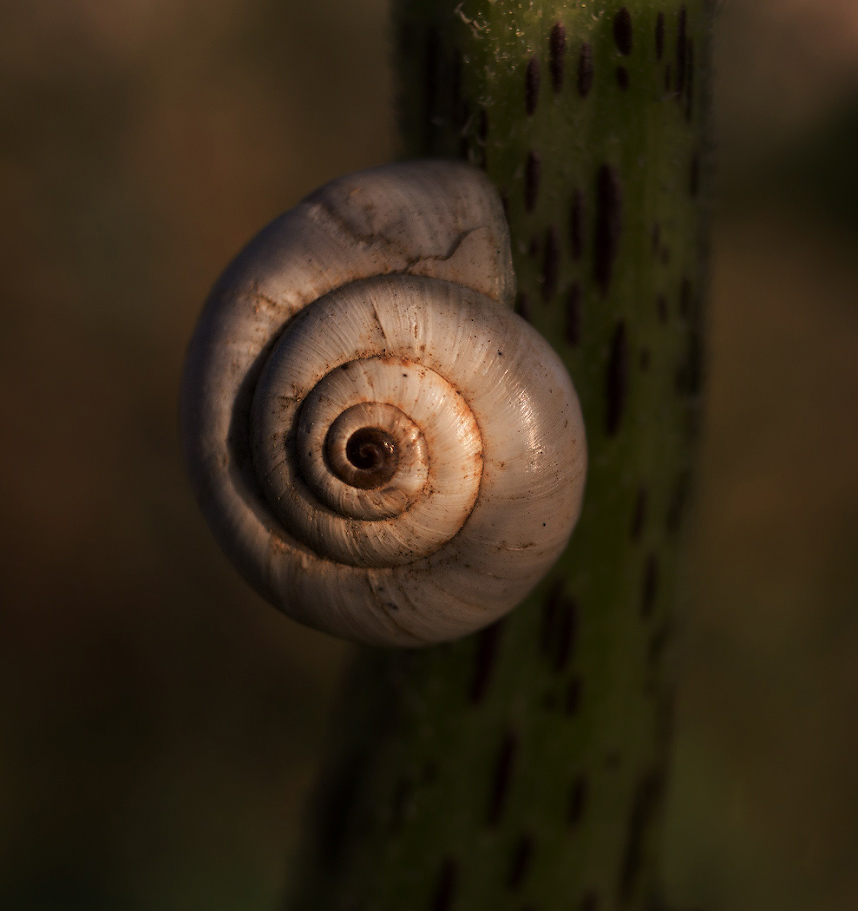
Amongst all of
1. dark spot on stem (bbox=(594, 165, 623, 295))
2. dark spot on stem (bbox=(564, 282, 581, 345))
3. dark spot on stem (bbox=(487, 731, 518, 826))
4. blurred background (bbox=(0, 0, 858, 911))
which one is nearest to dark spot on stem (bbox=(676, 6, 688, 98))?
dark spot on stem (bbox=(594, 165, 623, 295))

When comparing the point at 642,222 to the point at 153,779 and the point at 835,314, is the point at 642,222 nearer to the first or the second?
the point at 835,314

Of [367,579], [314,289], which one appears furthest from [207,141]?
[367,579]

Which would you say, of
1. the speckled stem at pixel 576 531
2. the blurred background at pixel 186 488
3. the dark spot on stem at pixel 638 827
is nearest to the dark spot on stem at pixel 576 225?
the speckled stem at pixel 576 531

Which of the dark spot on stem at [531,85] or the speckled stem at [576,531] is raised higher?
the dark spot on stem at [531,85]

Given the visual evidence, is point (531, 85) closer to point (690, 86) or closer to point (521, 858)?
point (690, 86)

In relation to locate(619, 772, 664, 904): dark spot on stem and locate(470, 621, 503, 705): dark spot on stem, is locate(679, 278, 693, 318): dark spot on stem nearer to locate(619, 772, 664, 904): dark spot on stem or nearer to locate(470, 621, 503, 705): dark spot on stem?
locate(470, 621, 503, 705): dark spot on stem

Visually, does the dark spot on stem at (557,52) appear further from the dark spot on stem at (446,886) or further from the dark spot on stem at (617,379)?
the dark spot on stem at (446,886)
